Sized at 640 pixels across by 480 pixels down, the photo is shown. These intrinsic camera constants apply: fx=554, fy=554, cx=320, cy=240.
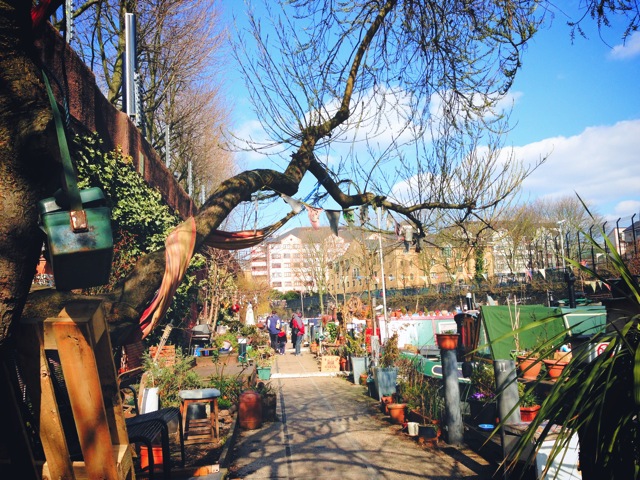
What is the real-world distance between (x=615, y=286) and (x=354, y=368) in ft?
40.8

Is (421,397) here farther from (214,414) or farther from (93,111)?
(93,111)

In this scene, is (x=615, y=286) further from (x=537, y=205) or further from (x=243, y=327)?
(x=537, y=205)

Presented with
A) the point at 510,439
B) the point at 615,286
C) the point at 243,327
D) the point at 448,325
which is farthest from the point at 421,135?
the point at 243,327

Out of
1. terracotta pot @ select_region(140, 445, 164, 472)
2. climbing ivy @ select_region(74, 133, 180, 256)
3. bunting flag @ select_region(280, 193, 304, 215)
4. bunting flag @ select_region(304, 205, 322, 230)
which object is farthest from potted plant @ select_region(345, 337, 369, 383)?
terracotta pot @ select_region(140, 445, 164, 472)

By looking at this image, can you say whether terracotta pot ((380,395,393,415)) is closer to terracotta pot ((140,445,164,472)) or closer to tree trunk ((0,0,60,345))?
terracotta pot ((140,445,164,472))

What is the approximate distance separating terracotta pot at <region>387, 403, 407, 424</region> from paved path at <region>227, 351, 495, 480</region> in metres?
0.16

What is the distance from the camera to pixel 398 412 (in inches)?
374

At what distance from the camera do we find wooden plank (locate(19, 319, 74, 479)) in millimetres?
2660

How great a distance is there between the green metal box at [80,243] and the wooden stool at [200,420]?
5.03 metres

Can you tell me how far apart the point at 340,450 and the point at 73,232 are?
6379 millimetres

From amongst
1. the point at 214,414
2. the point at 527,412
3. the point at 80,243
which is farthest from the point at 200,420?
the point at 80,243

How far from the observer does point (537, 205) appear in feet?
159

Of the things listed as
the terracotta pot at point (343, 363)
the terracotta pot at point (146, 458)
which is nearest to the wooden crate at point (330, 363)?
the terracotta pot at point (343, 363)

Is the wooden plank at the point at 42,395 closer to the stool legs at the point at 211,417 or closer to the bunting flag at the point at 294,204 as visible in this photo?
the bunting flag at the point at 294,204
